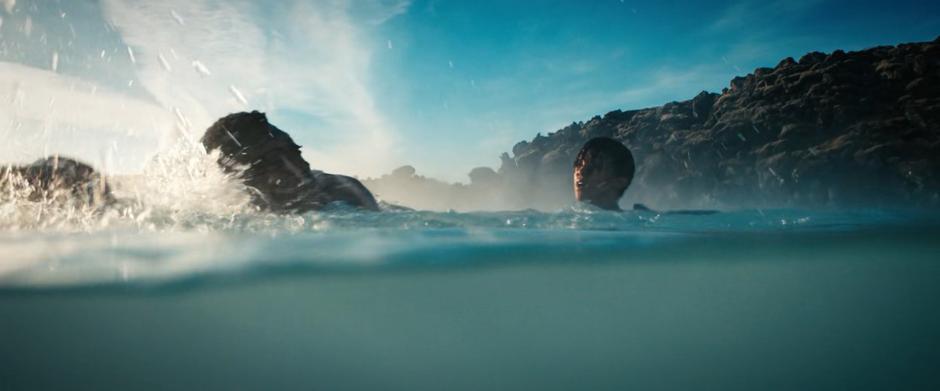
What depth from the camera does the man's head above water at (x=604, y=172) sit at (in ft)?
40.4

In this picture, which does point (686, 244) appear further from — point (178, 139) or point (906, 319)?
point (178, 139)

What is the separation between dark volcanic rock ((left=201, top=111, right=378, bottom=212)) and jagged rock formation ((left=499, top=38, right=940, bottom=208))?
3132 cm

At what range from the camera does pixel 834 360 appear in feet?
30.1

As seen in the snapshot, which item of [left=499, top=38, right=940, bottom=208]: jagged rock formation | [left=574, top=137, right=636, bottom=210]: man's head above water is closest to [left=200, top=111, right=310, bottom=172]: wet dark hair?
[left=574, top=137, right=636, bottom=210]: man's head above water

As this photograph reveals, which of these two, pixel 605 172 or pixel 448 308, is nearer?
pixel 448 308

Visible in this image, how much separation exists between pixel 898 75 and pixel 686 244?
30260 mm

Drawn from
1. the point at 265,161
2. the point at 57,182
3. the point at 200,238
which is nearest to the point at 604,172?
the point at 265,161

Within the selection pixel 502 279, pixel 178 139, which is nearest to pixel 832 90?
pixel 502 279

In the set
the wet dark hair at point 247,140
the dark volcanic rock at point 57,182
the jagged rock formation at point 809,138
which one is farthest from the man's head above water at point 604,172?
the jagged rock formation at point 809,138

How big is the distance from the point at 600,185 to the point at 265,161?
8986 mm

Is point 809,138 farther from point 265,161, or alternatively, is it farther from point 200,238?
point 200,238

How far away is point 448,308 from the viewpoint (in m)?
11.2

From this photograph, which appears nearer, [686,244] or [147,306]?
[147,306]

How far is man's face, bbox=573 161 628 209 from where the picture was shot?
1238cm
